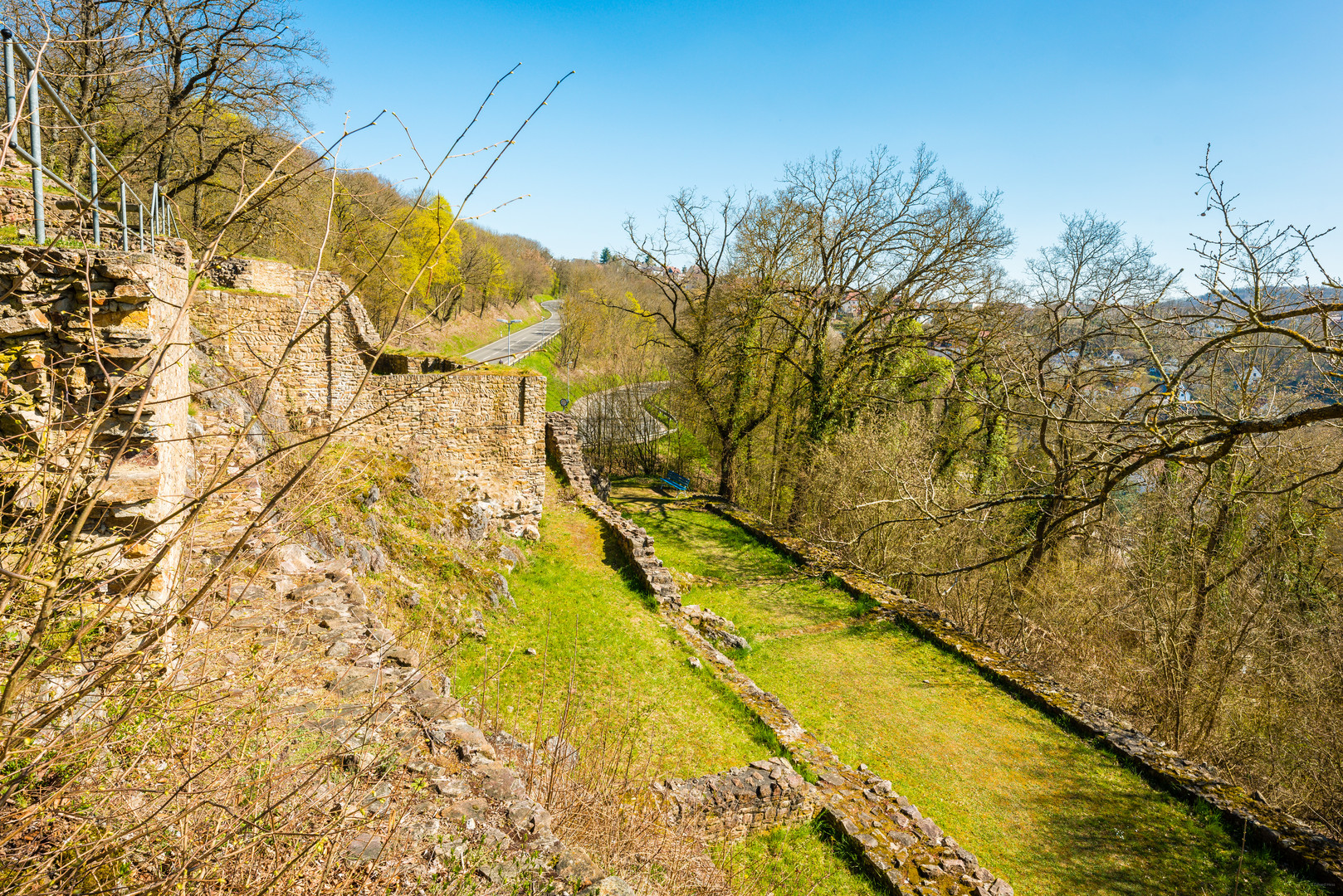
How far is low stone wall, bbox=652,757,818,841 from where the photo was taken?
5.91 m

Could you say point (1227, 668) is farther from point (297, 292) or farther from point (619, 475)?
point (619, 475)

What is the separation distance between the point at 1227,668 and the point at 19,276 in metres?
13.0

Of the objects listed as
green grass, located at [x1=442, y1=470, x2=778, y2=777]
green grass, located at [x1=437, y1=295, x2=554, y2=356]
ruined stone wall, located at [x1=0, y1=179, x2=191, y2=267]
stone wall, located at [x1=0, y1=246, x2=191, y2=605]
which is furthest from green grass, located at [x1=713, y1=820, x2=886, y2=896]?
green grass, located at [x1=437, y1=295, x2=554, y2=356]

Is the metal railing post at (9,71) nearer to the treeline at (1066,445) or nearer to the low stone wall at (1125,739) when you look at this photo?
the treeline at (1066,445)

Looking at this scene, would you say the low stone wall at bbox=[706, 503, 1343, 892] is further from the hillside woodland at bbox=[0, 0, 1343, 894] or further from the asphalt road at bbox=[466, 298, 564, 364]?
the asphalt road at bbox=[466, 298, 564, 364]

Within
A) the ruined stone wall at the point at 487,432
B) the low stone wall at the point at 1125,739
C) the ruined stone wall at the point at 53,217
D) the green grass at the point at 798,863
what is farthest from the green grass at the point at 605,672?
the ruined stone wall at the point at 53,217

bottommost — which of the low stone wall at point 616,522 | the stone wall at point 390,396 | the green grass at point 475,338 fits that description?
the low stone wall at point 616,522

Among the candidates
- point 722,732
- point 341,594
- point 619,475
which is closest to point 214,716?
point 341,594

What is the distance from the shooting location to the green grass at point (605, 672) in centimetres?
700

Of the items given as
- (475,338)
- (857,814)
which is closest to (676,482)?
(475,338)

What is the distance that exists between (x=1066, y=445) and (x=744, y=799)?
7.10 metres

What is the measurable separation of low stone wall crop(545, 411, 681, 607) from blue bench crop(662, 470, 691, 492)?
6.85 metres

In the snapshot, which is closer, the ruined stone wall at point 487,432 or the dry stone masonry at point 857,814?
the dry stone masonry at point 857,814

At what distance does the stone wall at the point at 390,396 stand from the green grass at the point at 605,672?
6.29 ft
